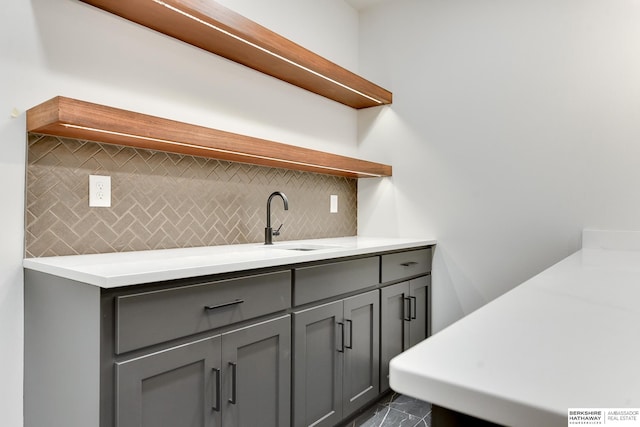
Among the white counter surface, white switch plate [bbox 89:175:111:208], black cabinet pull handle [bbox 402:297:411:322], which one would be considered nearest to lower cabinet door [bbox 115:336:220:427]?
white switch plate [bbox 89:175:111:208]

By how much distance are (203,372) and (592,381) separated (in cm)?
119

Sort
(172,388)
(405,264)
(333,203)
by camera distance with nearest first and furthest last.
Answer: (172,388), (405,264), (333,203)

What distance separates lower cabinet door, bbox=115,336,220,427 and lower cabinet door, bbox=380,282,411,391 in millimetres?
1141

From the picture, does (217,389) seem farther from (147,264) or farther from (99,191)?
(99,191)

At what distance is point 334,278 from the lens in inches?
77.3

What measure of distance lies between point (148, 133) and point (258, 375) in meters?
0.98

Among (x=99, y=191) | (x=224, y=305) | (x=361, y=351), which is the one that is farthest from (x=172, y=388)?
(x=361, y=351)

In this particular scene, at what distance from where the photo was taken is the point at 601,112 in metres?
2.30

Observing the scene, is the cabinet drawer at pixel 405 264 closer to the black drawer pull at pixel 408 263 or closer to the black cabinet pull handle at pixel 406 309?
the black drawer pull at pixel 408 263

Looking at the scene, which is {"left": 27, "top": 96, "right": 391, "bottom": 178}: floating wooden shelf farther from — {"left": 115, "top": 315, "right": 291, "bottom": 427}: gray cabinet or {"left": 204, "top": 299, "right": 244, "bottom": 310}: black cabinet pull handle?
{"left": 115, "top": 315, "right": 291, "bottom": 427}: gray cabinet

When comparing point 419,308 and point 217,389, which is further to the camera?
point 419,308

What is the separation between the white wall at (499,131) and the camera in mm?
2285

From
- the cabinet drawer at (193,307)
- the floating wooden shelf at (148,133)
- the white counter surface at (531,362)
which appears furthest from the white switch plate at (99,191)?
the white counter surface at (531,362)

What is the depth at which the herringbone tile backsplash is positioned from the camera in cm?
155
